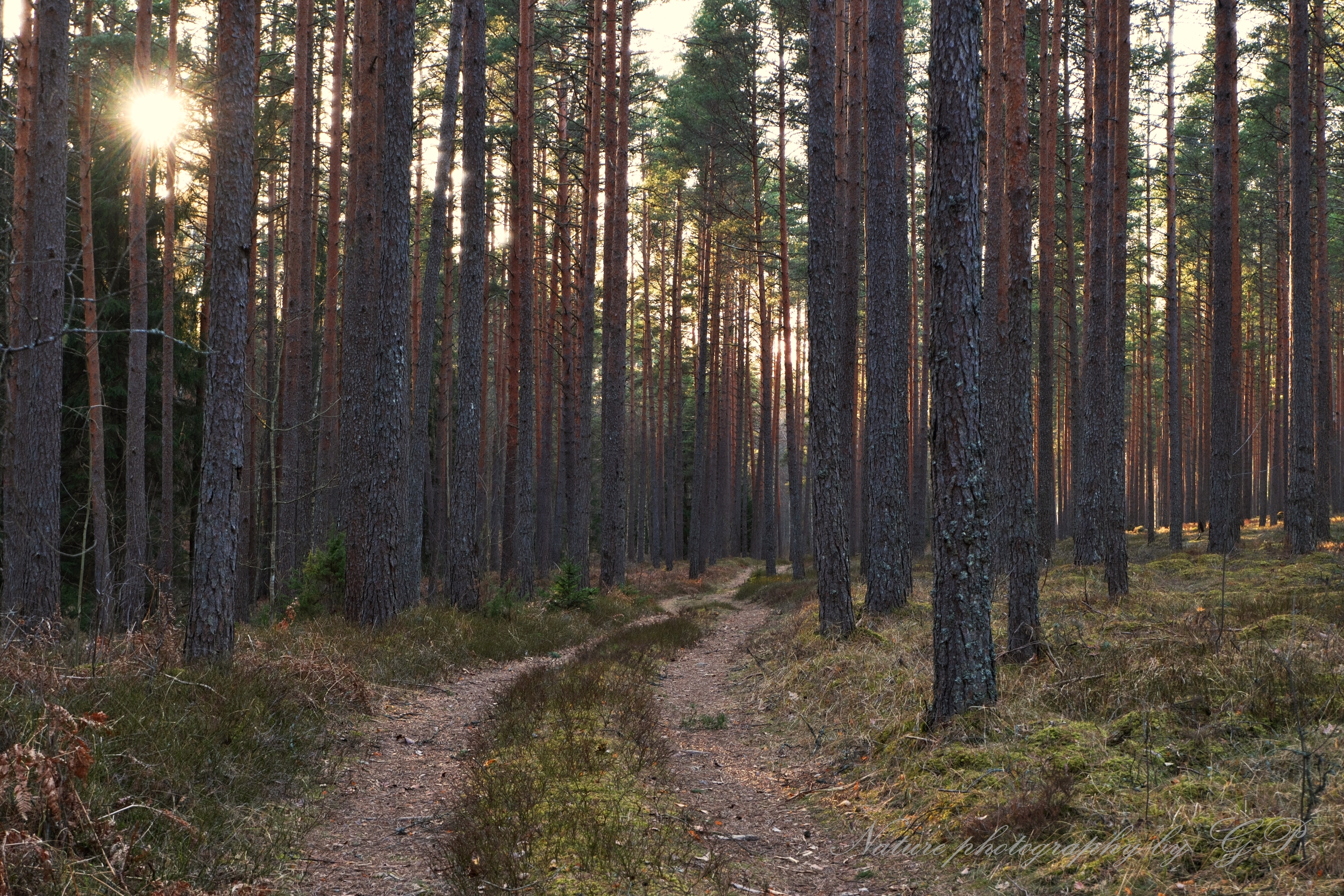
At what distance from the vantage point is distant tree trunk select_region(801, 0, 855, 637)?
35.6 ft

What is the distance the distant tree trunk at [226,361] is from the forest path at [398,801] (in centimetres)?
170

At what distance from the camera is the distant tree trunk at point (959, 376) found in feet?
19.7

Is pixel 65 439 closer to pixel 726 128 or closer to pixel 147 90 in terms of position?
pixel 147 90

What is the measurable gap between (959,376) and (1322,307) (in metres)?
23.8

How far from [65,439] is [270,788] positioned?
49.5ft

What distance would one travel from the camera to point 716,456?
35.5m

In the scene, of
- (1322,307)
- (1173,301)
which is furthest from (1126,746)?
(1322,307)

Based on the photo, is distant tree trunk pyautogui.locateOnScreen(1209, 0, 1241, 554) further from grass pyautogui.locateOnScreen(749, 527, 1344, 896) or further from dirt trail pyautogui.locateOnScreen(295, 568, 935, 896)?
dirt trail pyautogui.locateOnScreen(295, 568, 935, 896)

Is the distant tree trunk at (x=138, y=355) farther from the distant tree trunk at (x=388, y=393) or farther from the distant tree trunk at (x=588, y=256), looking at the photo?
the distant tree trunk at (x=588, y=256)

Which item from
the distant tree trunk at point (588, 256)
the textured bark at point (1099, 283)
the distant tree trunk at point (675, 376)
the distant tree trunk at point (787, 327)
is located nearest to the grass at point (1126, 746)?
the textured bark at point (1099, 283)

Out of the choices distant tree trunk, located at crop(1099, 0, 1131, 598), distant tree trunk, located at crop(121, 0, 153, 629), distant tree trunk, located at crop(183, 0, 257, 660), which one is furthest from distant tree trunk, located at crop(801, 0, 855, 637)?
distant tree trunk, located at crop(121, 0, 153, 629)

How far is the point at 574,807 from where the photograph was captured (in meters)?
4.77

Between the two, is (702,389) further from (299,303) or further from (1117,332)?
(1117,332)

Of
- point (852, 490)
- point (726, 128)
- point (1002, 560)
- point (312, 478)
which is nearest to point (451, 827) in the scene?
point (1002, 560)
